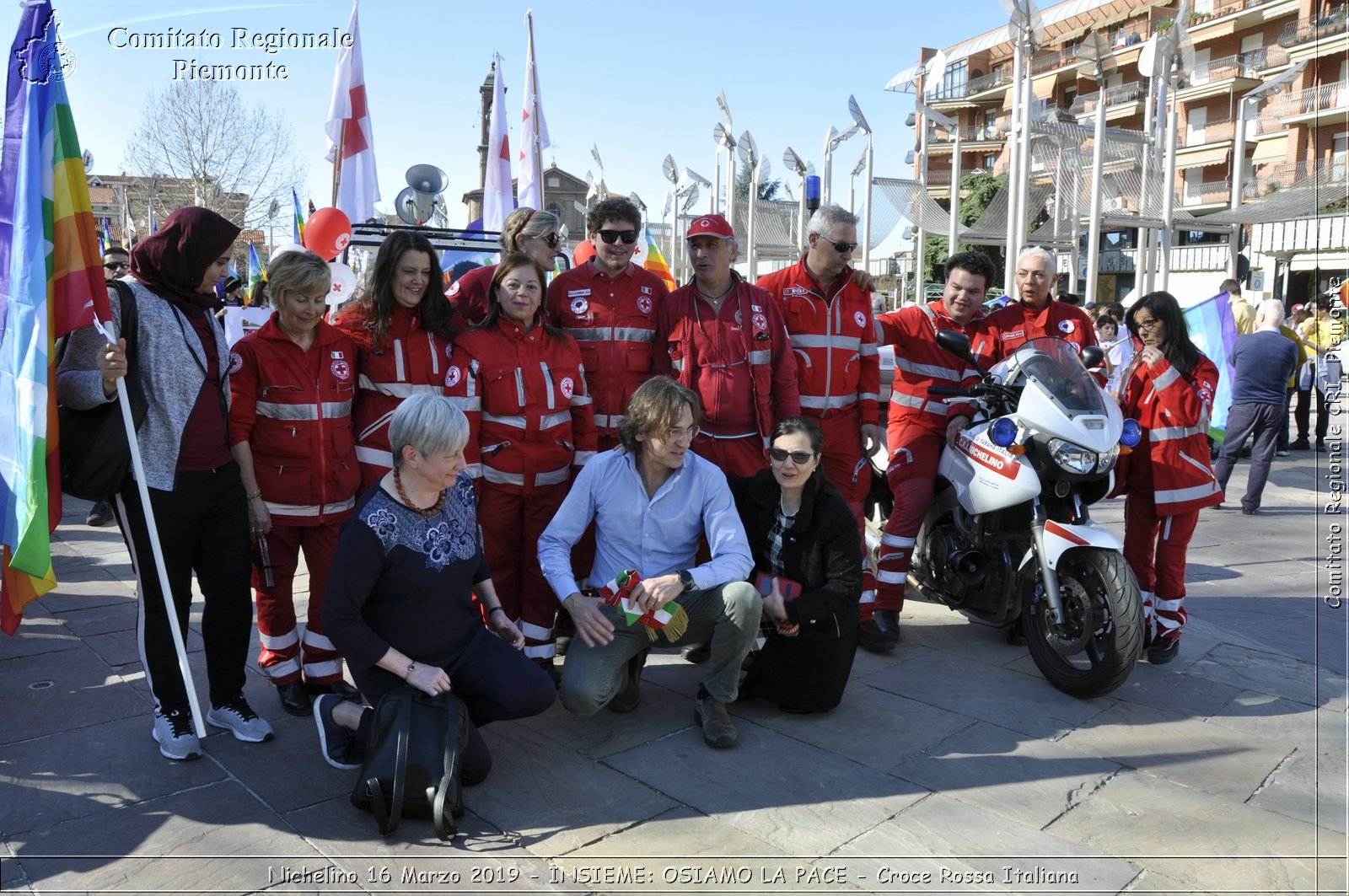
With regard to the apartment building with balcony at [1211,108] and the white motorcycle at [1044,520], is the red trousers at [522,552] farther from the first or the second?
the apartment building with balcony at [1211,108]

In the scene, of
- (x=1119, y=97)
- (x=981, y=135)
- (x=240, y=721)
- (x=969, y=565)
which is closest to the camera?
(x=240, y=721)

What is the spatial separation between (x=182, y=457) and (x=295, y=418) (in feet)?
1.39

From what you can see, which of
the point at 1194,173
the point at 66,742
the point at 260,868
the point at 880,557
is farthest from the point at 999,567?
the point at 1194,173

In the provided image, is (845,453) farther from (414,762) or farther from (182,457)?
(182,457)

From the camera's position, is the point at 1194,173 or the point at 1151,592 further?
the point at 1194,173

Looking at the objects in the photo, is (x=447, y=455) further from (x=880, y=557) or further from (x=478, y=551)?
(x=880, y=557)

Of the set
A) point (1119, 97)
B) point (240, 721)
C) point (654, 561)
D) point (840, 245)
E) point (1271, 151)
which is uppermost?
point (1119, 97)

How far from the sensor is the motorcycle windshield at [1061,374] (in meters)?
4.27

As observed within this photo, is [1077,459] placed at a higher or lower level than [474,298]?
lower

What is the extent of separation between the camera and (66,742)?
355 cm

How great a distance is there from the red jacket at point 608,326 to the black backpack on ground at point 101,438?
1762mm

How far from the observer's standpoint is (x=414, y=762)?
2.91 metres

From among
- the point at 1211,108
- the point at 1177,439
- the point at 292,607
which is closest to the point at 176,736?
the point at 292,607

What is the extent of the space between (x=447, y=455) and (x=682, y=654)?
197 cm
